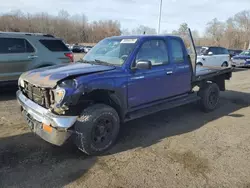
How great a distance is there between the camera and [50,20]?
7456 centimetres

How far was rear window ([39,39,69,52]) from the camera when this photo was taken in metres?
7.90

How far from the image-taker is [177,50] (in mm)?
5203

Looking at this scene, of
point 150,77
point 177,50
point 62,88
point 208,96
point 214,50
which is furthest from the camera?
point 214,50

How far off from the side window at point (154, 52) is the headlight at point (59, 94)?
1.60 meters

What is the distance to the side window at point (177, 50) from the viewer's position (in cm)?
509

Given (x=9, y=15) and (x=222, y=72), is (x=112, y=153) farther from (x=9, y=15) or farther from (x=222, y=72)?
(x=9, y=15)

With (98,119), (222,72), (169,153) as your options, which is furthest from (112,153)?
(222,72)

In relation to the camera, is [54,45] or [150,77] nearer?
[150,77]

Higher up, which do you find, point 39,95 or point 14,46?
point 14,46

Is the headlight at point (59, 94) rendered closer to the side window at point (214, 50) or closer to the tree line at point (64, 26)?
the side window at point (214, 50)

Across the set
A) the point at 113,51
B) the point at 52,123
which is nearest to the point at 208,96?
the point at 113,51

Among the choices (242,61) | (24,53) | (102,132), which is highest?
(24,53)

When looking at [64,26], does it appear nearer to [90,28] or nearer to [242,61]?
[90,28]

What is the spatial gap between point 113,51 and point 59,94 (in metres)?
1.69
